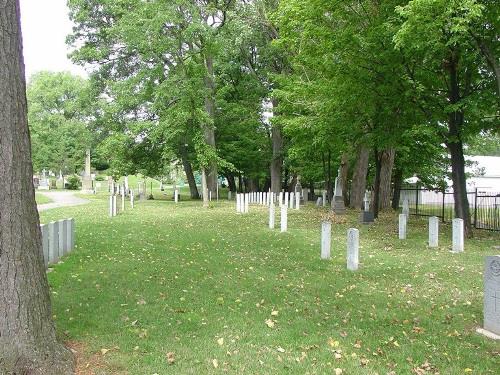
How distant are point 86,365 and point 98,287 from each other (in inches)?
106

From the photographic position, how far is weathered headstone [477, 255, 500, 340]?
18.4ft

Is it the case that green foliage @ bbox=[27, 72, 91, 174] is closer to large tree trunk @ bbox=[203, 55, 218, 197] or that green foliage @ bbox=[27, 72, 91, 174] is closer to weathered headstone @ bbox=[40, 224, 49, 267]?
large tree trunk @ bbox=[203, 55, 218, 197]

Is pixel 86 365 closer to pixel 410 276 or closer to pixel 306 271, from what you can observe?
pixel 306 271

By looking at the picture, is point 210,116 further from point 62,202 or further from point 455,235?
point 455,235

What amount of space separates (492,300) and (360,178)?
20.3m

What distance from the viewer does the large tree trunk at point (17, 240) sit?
3980 millimetres

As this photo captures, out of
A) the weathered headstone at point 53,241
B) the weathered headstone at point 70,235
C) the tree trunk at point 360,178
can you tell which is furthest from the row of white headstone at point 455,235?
the tree trunk at point 360,178

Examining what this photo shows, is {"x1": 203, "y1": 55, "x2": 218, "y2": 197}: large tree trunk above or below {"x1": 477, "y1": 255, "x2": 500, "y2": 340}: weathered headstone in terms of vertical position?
above

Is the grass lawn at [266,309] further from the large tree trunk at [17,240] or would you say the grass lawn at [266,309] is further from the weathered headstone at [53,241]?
the large tree trunk at [17,240]

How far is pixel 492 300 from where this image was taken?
5652mm

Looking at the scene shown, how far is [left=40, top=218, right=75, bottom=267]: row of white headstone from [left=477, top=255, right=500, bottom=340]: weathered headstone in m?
6.45

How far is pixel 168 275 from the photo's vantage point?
793 cm

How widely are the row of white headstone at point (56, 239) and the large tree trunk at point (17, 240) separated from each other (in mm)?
3662

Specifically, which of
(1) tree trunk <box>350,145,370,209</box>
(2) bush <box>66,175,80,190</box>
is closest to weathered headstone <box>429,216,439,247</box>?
(1) tree trunk <box>350,145,370,209</box>
